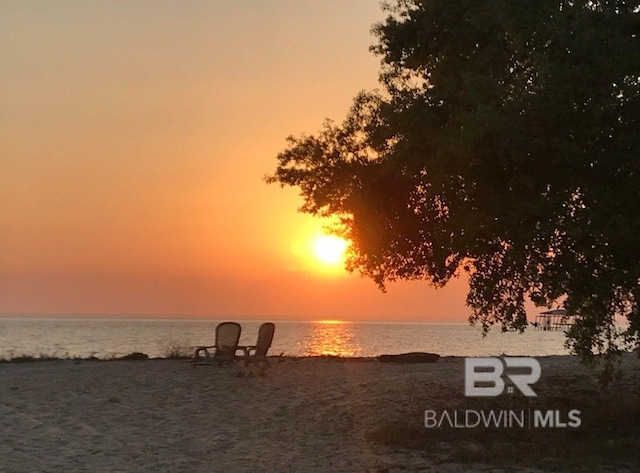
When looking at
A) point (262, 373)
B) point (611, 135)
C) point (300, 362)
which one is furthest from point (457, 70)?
point (300, 362)

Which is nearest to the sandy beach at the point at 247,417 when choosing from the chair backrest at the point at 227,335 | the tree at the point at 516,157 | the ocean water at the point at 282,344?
the chair backrest at the point at 227,335

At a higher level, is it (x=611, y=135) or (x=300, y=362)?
(x=611, y=135)

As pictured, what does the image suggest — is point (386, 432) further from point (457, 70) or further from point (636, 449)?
point (457, 70)

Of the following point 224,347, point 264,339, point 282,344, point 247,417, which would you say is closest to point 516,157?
point 247,417

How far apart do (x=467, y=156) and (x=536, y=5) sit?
84.4 inches

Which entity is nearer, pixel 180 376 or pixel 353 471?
pixel 353 471

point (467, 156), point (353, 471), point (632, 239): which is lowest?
point (353, 471)

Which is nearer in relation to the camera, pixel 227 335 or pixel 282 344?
pixel 227 335

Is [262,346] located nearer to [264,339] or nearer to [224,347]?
[264,339]

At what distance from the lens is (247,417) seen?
497 inches

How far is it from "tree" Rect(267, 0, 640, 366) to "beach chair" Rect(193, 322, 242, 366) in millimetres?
6126

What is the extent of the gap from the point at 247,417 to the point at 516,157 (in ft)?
19.4

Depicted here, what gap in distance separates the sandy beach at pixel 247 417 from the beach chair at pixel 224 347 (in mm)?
332

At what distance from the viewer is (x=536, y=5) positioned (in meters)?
10.2
